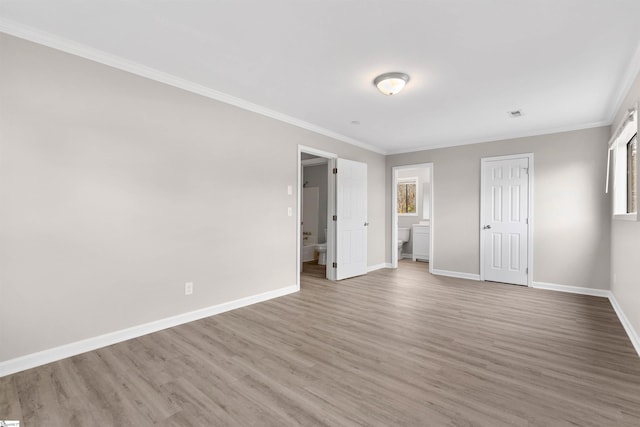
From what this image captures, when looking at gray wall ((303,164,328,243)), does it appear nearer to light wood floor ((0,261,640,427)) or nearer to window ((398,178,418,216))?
window ((398,178,418,216))

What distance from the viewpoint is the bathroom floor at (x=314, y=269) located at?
594 centimetres

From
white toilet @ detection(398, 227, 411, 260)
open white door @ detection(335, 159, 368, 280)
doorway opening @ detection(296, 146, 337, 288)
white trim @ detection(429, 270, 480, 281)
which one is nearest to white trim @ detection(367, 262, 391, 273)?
open white door @ detection(335, 159, 368, 280)

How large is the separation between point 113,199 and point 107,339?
1.24 meters

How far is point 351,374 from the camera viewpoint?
2273 mm

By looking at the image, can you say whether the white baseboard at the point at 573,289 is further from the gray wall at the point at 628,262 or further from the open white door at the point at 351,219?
the open white door at the point at 351,219

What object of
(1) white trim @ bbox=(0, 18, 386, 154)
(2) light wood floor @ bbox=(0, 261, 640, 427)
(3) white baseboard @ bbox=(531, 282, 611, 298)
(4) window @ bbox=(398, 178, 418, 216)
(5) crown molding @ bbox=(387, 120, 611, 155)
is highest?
(1) white trim @ bbox=(0, 18, 386, 154)

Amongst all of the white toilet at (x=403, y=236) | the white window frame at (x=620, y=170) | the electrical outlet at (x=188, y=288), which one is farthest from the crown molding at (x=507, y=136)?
the electrical outlet at (x=188, y=288)

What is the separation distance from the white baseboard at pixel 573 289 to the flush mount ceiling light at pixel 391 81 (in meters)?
4.04

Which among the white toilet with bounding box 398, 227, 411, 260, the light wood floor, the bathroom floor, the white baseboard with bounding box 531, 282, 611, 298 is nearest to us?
the light wood floor

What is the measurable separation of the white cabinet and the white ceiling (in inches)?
154

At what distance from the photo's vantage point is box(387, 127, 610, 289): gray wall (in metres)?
4.53

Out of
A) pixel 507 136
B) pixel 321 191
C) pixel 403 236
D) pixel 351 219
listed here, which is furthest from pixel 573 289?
pixel 321 191

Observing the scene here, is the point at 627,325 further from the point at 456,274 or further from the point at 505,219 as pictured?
the point at 456,274

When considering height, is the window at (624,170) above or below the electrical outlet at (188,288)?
above
